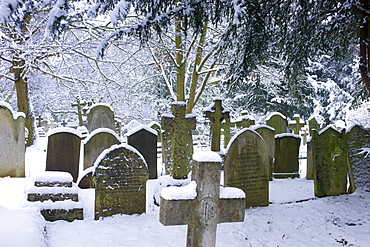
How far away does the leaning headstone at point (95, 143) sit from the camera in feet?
24.1

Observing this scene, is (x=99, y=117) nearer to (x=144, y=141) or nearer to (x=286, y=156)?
(x=144, y=141)

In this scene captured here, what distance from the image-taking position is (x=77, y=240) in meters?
4.25

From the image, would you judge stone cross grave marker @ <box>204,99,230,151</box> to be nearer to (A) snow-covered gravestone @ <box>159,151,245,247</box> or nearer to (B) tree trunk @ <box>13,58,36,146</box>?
(A) snow-covered gravestone @ <box>159,151,245,247</box>

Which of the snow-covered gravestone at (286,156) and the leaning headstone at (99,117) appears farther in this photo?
the leaning headstone at (99,117)

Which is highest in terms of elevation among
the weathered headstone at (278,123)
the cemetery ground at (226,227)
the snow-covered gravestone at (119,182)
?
the weathered headstone at (278,123)

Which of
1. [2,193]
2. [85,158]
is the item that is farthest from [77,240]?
[85,158]

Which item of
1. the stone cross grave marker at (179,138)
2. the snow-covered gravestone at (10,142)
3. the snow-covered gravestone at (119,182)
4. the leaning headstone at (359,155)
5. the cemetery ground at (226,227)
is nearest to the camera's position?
the cemetery ground at (226,227)

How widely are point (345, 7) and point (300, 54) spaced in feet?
3.38

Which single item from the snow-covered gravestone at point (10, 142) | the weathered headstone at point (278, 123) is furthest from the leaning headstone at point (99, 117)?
the weathered headstone at point (278, 123)

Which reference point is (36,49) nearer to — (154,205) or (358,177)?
(154,205)

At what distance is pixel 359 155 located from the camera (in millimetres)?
6746

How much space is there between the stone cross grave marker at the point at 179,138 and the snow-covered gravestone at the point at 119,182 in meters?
1.31

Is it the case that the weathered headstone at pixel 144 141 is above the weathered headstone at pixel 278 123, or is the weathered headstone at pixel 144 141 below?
below

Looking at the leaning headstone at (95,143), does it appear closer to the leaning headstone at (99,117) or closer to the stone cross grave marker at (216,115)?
the stone cross grave marker at (216,115)
